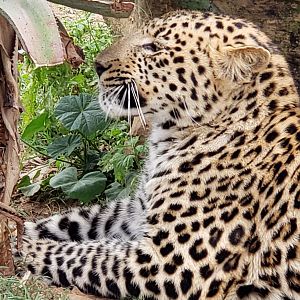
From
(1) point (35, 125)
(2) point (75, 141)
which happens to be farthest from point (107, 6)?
(1) point (35, 125)

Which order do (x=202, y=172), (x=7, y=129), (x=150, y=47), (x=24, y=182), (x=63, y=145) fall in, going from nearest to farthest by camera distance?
(x=7, y=129) → (x=202, y=172) → (x=150, y=47) → (x=63, y=145) → (x=24, y=182)

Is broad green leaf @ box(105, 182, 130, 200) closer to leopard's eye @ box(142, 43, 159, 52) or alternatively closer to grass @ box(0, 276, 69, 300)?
leopard's eye @ box(142, 43, 159, 52)

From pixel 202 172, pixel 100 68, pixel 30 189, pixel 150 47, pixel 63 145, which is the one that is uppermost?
pixel 150 47

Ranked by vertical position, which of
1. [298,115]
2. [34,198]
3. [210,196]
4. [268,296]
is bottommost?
[34,198]

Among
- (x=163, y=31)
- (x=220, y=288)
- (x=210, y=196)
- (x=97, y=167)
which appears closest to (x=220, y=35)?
(x=163, y=31)

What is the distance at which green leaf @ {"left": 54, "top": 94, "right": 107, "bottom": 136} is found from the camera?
7.22 meters

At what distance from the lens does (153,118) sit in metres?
5.84

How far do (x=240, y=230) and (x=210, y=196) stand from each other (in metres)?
0.31

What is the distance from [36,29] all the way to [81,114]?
3300mm

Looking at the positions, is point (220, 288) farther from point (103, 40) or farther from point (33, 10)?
point (103, 40)

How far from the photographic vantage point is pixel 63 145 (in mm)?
7465

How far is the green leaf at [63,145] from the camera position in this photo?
24.2 ft

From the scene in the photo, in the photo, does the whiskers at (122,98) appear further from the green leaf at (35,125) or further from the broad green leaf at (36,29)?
the green leaf at (35,125)

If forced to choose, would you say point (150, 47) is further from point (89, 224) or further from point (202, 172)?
point (89, 224)
